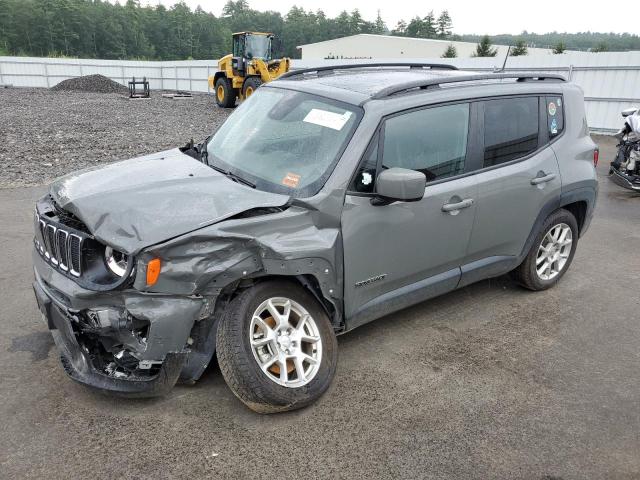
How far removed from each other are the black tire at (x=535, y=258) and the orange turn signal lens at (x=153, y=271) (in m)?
3.34

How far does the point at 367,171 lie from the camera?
339 centimetres

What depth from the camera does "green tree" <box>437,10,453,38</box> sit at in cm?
12638

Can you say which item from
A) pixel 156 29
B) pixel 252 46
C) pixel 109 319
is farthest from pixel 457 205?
pixel 156 29

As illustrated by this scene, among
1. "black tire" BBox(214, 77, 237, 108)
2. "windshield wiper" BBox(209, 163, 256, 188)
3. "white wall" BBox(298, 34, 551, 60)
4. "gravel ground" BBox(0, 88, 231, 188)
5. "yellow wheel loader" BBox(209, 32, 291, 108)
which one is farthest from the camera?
"white wall" BBox(298, 34, 551, 60)

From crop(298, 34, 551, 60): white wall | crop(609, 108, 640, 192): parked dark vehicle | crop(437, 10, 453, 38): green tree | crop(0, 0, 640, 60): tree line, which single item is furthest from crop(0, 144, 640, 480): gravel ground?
crop(437, 10, 453, 38): green tree

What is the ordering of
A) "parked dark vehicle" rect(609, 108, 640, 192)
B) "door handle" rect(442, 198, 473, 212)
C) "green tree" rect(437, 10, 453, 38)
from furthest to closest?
"green tree" rect(437, 10, 453, 38) → "parked dark vehicle" rect(609, 108, 640, 192) → "door handle" rect(442, 198, 473, 212)

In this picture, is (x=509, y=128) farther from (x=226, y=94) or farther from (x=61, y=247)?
(x=226, y=94)

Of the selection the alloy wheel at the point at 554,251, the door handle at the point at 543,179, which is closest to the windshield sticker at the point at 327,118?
the door handle at the point at 543,179

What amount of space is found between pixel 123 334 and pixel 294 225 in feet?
3.70

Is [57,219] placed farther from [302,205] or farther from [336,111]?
[336,111]

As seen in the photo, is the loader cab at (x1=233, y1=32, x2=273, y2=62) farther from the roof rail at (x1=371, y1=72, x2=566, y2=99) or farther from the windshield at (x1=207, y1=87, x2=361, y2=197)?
the windshield at (x1=207, y1=87, x2=361, y2=197)

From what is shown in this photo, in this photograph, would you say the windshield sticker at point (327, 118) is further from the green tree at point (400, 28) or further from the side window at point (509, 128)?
the green tree at point (400, 28)

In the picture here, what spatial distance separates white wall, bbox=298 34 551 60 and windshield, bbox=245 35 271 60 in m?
46.1

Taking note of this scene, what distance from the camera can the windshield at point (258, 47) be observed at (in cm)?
2411
